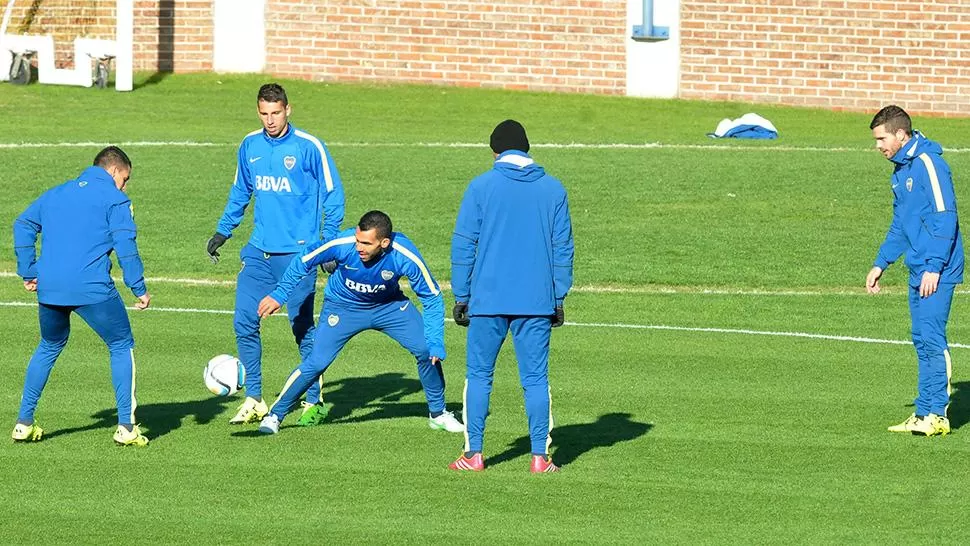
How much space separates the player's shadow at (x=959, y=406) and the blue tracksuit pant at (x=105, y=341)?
6.20 m

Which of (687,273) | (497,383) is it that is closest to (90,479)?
(497,383)

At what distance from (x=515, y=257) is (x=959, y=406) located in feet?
15.9

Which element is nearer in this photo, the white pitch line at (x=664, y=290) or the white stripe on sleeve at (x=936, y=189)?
the white stripe on sleeve at (x=936, y=189)

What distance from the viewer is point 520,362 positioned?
10.6 metres

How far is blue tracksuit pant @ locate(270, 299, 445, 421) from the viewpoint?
11891 millimetres

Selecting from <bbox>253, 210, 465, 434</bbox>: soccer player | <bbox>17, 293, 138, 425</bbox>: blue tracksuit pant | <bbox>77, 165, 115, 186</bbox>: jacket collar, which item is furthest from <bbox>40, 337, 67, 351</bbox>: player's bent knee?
<bbox>253, 210, 465, 434</bbox>: soccer player

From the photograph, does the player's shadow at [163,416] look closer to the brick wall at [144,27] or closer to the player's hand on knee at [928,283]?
the player's hand on knee at [928,283]

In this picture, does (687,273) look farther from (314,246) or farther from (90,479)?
(90,479)

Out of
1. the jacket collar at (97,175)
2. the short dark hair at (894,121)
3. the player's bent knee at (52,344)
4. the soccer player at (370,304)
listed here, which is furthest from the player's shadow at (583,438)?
Answer: the jacket collar at (97,175)

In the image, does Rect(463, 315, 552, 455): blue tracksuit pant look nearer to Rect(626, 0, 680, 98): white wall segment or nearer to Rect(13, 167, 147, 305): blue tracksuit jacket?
Rect(13, 167, 147, 305): blue tracksuit jacket

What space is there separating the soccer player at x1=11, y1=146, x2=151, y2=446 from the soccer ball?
107cm

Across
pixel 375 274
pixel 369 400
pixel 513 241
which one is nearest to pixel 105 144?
pixel 369 400

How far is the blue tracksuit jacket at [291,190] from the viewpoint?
12.6 metres

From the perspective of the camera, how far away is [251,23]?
3506 cm
